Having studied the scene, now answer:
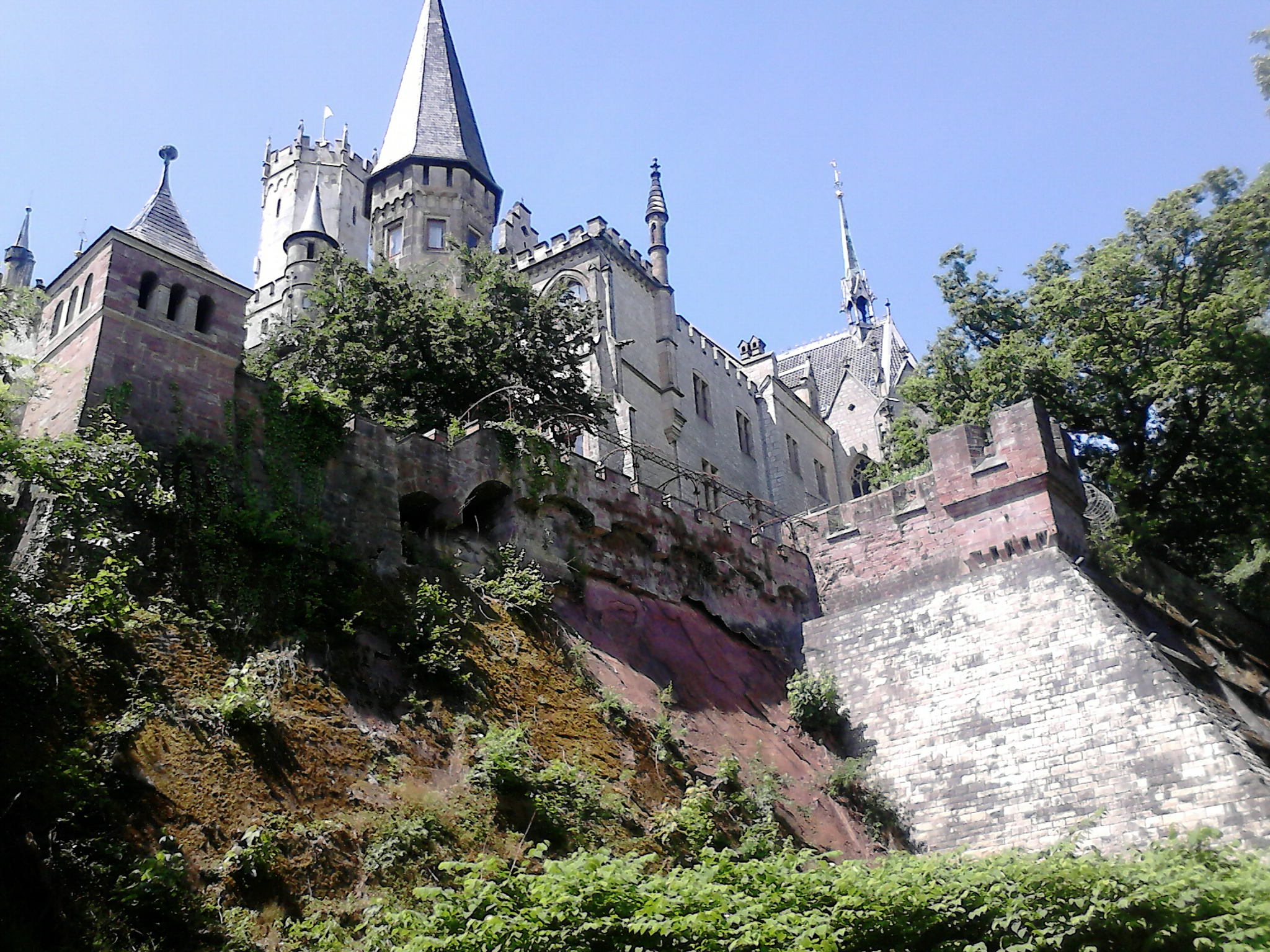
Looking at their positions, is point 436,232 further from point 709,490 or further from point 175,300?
point 175,300

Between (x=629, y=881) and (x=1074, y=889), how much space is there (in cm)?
488

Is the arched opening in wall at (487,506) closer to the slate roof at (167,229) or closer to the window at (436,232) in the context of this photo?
the slate roof at (167,229)

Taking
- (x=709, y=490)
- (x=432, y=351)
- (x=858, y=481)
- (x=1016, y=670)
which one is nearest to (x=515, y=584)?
(x=432, y=351)

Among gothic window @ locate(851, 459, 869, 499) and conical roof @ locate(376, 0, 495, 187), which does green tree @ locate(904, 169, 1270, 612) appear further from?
gothic window @ locate(851, 459, 869, 499)

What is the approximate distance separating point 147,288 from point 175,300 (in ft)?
1.44

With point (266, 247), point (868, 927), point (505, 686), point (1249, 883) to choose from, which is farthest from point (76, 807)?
point (266, 247)

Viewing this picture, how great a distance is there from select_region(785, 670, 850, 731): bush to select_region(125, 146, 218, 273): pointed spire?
13155 mm

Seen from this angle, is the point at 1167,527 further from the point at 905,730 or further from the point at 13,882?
the point at 13,882

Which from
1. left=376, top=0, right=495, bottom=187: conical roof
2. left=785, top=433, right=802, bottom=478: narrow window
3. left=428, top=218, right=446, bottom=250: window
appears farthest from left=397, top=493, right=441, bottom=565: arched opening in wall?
left=785, top=433, right=802, bottom=478: narrow window

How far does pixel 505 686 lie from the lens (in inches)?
703

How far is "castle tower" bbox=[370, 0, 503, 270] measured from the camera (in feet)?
130

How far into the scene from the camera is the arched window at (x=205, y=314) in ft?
59.4

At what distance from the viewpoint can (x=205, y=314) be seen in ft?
59.6

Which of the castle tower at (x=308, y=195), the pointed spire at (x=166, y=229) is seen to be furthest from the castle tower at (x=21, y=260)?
the pointed spire at (x=166, y=229)
